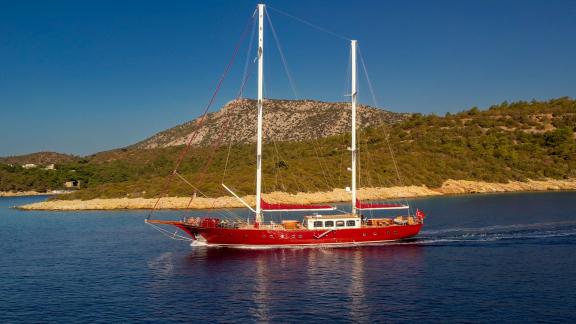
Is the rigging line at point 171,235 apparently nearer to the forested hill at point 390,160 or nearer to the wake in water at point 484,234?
the wake in water at point 484,234

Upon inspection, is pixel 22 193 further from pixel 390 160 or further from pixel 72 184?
pixel 390 160

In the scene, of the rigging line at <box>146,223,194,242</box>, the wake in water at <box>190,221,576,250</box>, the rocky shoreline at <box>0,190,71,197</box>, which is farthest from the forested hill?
the wake in water at <box>190,221,576,250</box>

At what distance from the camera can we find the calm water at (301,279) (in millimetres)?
30688

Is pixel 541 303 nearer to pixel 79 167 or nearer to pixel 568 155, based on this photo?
pixel 568 155

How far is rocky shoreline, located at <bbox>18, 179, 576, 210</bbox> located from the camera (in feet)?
329

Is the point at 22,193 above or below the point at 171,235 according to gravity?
above

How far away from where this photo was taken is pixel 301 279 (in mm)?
38375

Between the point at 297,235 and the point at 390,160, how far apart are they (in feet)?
271

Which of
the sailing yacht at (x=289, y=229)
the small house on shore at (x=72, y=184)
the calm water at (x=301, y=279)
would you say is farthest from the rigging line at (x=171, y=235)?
the small house on shore at (x=72, y=184)

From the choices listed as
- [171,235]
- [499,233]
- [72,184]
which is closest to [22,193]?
[72,184]

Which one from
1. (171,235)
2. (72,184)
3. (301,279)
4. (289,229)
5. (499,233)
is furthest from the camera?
(72,184)

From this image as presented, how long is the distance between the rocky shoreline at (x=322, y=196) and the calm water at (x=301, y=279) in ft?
123

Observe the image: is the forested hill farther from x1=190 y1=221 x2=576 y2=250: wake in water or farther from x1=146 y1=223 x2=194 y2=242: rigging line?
x1=190 y1=221 x2=576 y2=250: wake in water

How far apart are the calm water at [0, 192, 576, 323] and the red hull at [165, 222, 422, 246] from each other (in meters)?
1.16
